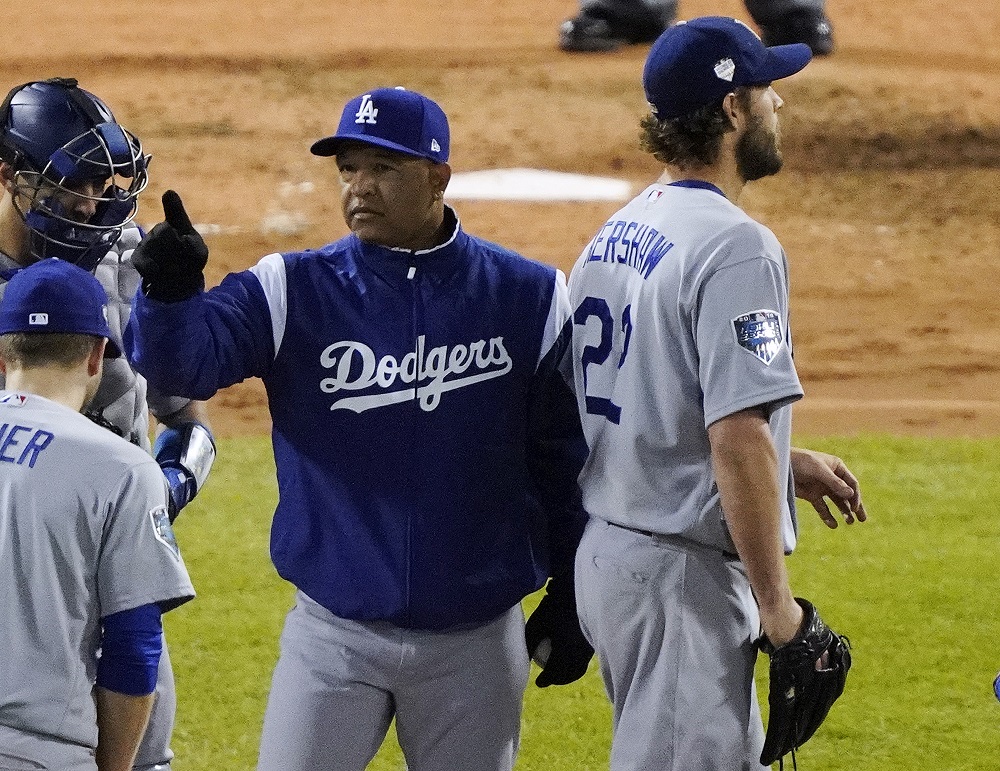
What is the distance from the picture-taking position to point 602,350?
2928mm

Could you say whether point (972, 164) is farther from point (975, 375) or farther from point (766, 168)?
point (766, 168)

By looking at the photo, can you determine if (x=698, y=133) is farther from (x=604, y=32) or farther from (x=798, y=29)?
(x=604, y=32)

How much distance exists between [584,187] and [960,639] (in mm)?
6167

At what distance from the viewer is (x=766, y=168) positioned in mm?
2961

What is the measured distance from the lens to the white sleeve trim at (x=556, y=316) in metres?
3.04

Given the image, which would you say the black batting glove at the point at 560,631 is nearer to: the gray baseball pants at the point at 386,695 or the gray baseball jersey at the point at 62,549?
the gray baseball pants at the point at 386,695

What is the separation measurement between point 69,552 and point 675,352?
1.09 m

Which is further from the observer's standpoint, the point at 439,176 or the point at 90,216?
the point at 90,216

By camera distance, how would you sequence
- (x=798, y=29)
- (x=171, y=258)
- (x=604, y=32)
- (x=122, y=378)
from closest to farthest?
(x=171, y=258) < (x=122, y=378) < (x=798, y=29) < (x=604, y=32)

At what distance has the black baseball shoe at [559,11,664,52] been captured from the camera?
533 inches

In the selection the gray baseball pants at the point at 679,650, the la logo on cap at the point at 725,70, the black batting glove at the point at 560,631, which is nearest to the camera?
the gray baseball pants at the point at 679,650

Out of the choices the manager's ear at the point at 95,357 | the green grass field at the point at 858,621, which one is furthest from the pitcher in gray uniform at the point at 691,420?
the green grass field at the point at 858,621

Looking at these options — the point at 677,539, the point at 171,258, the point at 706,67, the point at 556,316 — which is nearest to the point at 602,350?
the point at 556,316

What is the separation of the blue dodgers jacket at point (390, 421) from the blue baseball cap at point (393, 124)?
0.66 ft
